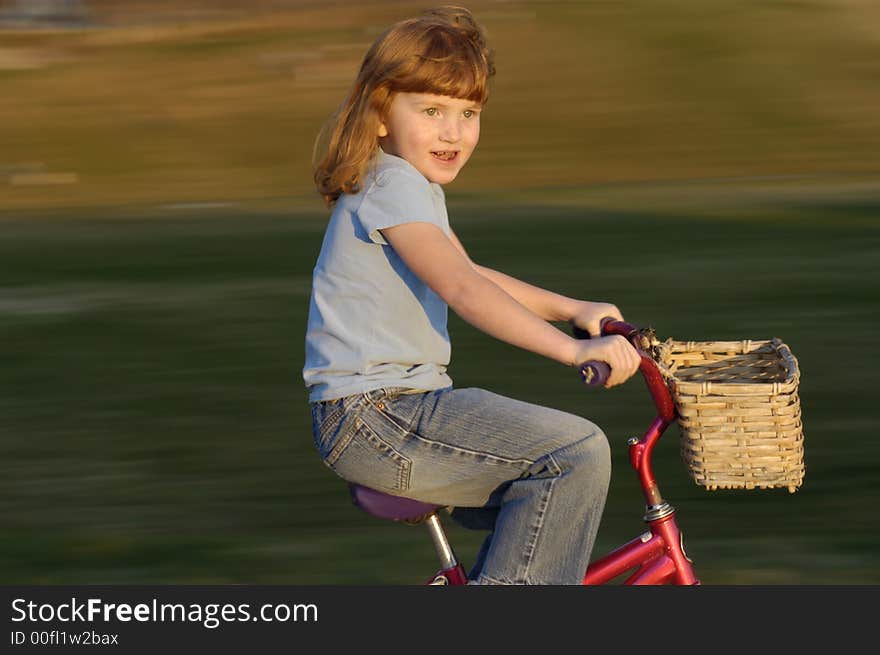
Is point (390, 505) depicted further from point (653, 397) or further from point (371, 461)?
point (653, 397)

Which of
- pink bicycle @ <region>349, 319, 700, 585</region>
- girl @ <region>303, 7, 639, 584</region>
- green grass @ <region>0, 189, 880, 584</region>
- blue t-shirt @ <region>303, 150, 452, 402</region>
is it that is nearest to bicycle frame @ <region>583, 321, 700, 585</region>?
pink bicycle @ <region>349, 319, 700, 585</region>

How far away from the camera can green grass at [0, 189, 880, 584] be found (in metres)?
5.46

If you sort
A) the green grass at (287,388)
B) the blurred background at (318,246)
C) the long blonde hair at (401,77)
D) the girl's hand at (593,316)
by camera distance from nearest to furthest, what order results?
the long blonde hair at (401,77)
the girl's hand at (593,316)
the green grass at (287,388)
the blurred background at (318,246)

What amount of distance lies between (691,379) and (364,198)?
0.84 meters

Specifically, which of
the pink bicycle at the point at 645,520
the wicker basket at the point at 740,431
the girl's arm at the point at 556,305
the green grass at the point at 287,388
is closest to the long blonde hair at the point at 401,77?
the girl's arm at the point at 556,305

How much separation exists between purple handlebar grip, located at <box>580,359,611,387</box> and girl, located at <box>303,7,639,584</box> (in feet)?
0.23

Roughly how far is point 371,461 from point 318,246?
9004 mm

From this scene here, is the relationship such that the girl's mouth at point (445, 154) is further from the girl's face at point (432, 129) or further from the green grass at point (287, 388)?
the green grass at point (287, 388)

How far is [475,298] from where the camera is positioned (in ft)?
11.0

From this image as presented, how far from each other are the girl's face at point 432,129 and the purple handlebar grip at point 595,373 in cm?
62

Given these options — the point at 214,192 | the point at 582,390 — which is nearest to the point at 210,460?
the point at 582,390

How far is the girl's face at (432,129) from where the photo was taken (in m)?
3.50

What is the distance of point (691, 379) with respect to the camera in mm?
3557

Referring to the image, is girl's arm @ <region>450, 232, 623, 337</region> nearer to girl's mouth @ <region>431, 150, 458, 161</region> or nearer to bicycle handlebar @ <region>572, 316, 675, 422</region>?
bicycle handlebar @ <region>572, 316, 675, 422</region>
